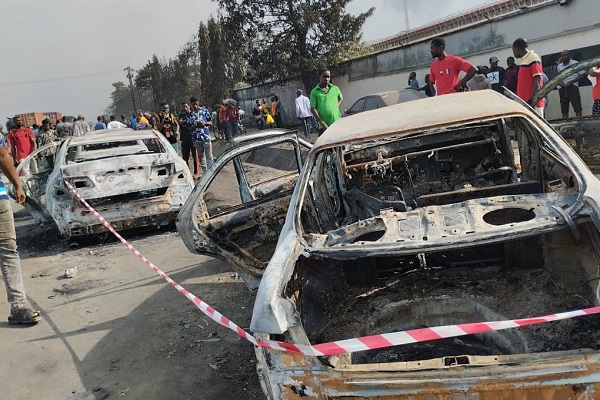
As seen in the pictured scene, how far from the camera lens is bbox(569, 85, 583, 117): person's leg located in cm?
1034

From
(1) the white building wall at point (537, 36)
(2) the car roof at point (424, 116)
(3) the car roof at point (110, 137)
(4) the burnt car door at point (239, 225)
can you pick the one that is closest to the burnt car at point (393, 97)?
(1) the white building wall at point (537, 36)

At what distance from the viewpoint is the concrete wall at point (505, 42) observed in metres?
11.1

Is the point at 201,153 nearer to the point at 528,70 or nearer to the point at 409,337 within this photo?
the point at 528,70

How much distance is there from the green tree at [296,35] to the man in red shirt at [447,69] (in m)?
16.1

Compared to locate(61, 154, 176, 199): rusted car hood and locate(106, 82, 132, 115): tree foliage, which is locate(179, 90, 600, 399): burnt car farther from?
locate(106, 82, 132, 115): tree foliage

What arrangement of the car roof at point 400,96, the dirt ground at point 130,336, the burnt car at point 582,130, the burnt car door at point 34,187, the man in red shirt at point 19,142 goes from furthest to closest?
the car roof at point 400,96
the man in red shirt at point 19,142
the burnt car door at point 34,187
the burnt car at point 582,130
the dirt ground at point 130,336

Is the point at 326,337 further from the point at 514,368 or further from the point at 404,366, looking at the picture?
the point at 514,368

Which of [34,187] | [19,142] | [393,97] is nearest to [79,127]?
[19,142]

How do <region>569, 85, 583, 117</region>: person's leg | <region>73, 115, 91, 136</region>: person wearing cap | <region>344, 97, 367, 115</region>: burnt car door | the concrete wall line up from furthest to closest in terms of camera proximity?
<region>73, 115, 91, 136</region>: person wearing cap → <region>344, 97, 367, 115</region>: burnt car door → the concrete wall → <region>569, 85, 583, 117</region>: person's leg

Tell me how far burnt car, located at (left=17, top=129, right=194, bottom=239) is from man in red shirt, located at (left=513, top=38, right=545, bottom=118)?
4701mm

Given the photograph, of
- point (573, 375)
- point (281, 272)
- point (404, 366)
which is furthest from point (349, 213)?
point (573, 375)

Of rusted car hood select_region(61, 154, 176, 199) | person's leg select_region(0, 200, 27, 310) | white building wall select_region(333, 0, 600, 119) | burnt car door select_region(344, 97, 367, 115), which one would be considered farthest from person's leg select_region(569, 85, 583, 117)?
person's leg select_region(0, 200, 27, 310)

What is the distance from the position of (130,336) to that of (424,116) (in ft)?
9.55

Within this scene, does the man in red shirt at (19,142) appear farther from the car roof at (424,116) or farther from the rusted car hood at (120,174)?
the car roof at (424,116)
